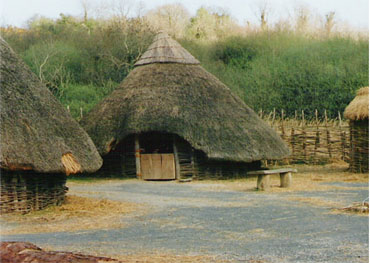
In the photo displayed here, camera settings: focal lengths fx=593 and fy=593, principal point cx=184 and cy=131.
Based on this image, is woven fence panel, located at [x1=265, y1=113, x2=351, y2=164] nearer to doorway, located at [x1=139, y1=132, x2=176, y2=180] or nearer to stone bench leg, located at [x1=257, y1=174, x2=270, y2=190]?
doorway, located at [x1=139, y1=132, x2=176, y2=180]

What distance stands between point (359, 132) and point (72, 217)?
1141cm

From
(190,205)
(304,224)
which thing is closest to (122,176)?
(190,205)

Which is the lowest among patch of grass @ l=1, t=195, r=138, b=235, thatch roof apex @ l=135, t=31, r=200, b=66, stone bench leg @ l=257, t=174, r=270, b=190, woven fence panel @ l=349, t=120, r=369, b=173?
patch of grass @ l=1, t=195, r=138, b=235

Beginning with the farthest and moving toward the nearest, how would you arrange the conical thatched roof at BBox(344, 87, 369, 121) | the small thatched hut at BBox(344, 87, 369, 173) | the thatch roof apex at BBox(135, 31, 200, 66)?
the thatch roof apex at BBox(135, 31, 200, 66) < the small thatched hut at BBox(344, 87, 369, 173) < the conical thatched roof at BBox(344, 87, 369, 121)

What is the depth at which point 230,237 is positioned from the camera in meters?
8.09

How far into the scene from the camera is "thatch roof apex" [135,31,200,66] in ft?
66.5

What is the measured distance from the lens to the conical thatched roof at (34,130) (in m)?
10.5

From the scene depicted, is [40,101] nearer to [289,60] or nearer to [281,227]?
[281,227]

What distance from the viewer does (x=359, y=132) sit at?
18.9 meters

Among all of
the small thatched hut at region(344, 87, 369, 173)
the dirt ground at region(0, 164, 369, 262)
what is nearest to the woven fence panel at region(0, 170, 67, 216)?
the dirt ground at region(0, 164, 369, 262)

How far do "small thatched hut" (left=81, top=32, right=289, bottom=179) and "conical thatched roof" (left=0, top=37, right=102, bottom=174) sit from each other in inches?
230

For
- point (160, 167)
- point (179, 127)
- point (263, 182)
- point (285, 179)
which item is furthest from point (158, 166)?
point (263, 182)

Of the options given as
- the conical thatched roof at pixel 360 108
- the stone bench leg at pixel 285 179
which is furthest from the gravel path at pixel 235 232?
the conical thatched roof at pixel 360 108

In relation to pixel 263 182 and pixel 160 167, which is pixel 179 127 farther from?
pixel 263 182
